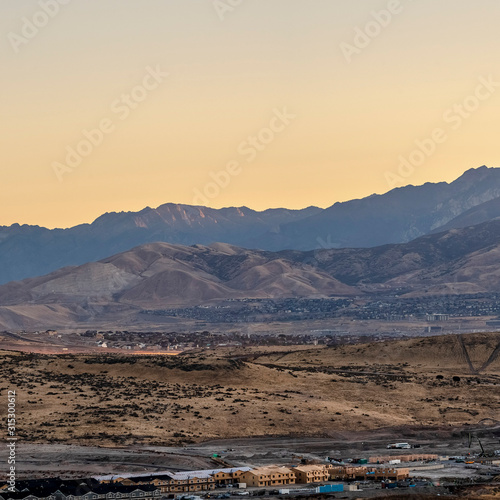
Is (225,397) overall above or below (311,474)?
above

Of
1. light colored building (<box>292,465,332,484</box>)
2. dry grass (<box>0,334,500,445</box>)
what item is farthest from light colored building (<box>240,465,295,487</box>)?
dry grass (<box>0,334,500,445</box>)

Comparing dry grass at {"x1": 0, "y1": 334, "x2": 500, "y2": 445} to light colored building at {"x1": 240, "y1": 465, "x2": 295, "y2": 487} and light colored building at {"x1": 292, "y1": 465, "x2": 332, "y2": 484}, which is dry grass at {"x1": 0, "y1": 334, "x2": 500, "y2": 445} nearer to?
light colored building at {"x1": 240, "y1": 465, "x2": 295, "y2": 487}

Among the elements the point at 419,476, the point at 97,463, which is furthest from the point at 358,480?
the point at 97,463

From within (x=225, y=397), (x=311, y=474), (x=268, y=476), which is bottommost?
(x=311, y=474)

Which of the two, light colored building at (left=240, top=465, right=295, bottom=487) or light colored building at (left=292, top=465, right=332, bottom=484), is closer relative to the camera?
light colored building at (left=240, top=465, right=295, bottom=487)

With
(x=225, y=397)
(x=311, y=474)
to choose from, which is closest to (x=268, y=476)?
(x=311, y=474)

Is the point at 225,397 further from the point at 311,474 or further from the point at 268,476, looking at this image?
the point at 268,476

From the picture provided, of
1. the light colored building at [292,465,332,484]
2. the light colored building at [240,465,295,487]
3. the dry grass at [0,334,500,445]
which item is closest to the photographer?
the light colored building at [240,465,295,487]

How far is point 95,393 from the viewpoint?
117 m

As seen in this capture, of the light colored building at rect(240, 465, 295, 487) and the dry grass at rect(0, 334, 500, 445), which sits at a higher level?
the dry grass at rect(0, 334, 500, 445)

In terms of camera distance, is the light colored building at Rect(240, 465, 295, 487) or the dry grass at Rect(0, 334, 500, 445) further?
the dry grass at Rect(0, 334, 500, 445)

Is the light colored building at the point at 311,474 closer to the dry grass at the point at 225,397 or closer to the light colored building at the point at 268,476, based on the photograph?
the light colored building at the point at 268,476

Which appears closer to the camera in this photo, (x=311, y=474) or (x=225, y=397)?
(x=311, y=474)

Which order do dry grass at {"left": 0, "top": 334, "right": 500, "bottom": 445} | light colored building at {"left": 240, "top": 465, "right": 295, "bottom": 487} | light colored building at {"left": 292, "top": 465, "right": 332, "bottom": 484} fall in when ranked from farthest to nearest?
1. dry grass at {"left": 0, "top": 334, "right": 500, "bottom": 445}
2. light colored building at {"left": 292, "top": 465, "right": 332, "bottom": 484}
3. light colored building at {"left": 240, "top": 465, "right": 295, "bottom": 487}
